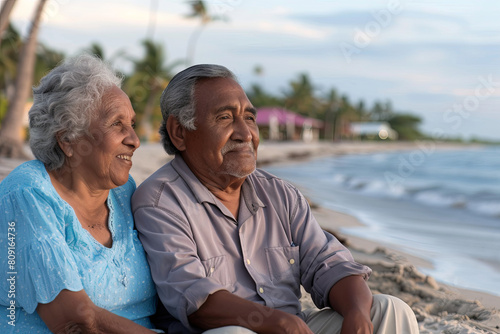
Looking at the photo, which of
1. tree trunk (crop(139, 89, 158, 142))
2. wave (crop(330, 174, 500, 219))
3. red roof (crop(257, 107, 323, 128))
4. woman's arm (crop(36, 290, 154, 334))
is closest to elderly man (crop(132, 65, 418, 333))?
woman's arm (crop(36, 290, 154, 334))

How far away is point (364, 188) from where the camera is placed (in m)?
18.3

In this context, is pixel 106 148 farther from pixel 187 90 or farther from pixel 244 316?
pixel 244 316

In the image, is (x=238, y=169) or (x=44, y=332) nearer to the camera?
(x=44, y=332)

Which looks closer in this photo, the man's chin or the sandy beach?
the man's chin

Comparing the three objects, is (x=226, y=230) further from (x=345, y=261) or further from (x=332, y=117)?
(x=332, y=117)

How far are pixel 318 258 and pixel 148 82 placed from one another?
31.6m

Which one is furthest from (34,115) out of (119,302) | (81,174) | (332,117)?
(332,117)

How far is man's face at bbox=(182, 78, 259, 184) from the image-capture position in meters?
2.38

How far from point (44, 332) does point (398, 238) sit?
22.8ft

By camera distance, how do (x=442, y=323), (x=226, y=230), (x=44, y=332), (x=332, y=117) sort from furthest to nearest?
(x=332, y=117) < (x=442, y=323) < (x=226, y=230) < (x=44, y=332)

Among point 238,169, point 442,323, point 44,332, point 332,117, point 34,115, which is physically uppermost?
point 34,115

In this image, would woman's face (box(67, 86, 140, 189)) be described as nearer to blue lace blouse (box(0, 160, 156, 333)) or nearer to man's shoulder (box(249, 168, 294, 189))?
blue lace blouse (box(0, 160, 156, 333))

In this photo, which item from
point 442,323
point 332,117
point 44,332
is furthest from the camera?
point 332,117

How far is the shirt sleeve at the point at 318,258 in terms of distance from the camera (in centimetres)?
238
